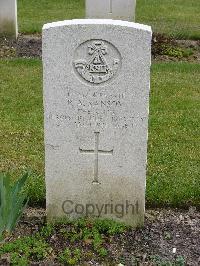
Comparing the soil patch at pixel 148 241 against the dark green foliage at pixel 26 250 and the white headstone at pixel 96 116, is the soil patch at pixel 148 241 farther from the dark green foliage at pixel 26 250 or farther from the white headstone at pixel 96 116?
the white headstone at pixel 96 116

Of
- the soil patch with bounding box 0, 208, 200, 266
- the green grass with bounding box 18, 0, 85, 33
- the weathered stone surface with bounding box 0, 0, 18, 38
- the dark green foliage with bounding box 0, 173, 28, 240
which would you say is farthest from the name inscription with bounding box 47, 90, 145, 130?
the green grass with bounding box 18, 0, 85, 33

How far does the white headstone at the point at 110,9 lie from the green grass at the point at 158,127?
2.25 metres

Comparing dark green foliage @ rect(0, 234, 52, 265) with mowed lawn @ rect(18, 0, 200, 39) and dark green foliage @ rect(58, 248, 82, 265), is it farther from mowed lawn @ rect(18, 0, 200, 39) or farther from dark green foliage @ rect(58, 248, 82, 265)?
mowed lawn @ rect(18, 0, 200, 39)

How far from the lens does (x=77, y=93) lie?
3.93 metres

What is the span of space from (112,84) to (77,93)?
0.80ft

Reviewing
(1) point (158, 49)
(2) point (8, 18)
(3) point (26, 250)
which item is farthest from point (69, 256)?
(2) point (8, 18)

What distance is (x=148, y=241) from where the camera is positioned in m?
4.12

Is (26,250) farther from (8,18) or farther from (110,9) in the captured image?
(110,9)

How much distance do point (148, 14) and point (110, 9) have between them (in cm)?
293

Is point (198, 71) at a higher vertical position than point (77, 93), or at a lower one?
lower

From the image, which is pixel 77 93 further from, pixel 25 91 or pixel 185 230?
pixel 25 91

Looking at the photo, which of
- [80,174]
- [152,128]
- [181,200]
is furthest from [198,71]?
[80,174]

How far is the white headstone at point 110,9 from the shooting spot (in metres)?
10.8

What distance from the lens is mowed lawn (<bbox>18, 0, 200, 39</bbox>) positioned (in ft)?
37.8
